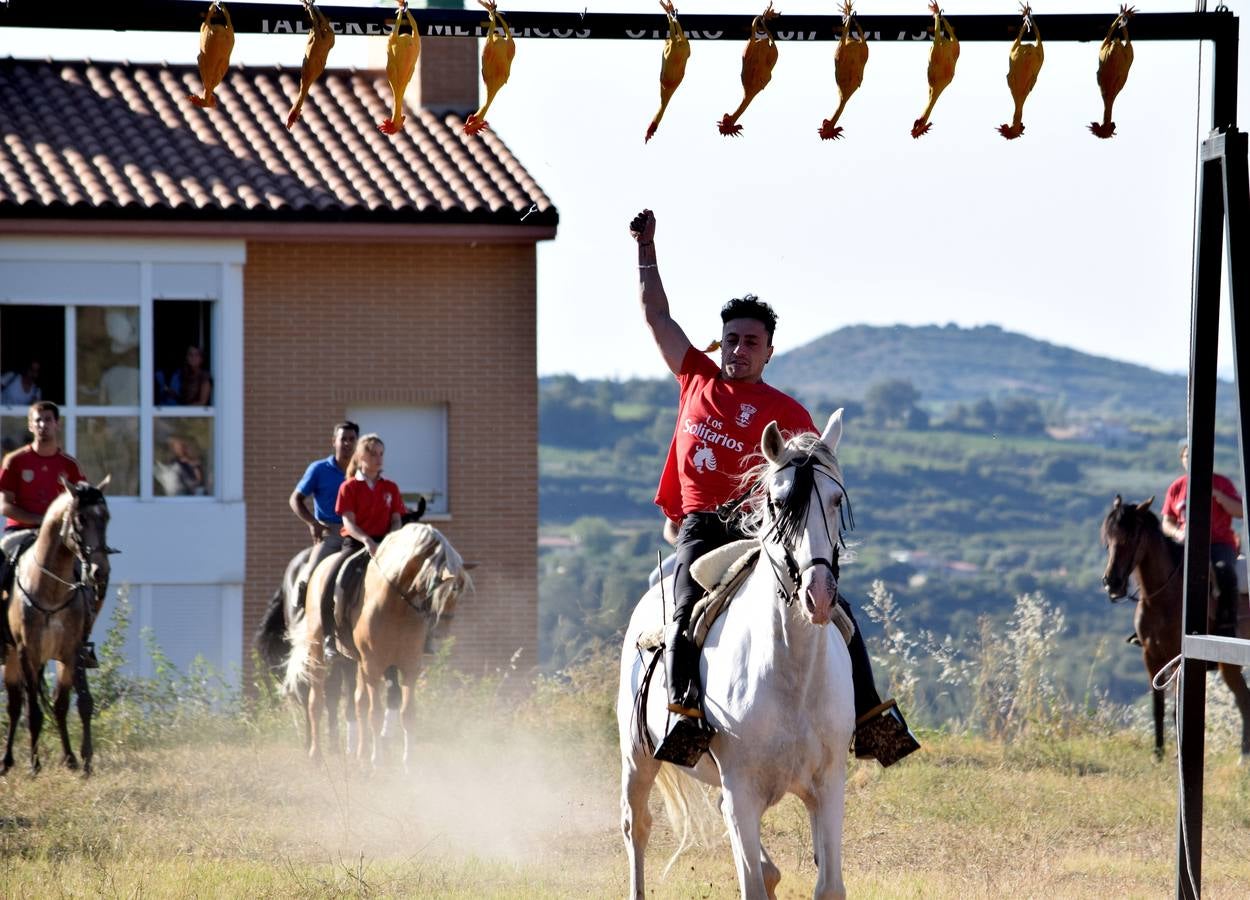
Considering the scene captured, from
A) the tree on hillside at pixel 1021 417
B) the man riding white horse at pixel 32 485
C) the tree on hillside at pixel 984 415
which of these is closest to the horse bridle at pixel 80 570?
the man riding white horse at pixel 32 485

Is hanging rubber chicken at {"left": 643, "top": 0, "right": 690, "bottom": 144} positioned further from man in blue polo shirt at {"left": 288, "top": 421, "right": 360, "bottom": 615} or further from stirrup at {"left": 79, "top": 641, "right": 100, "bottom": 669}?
stirrup at {"left": 79, "top": 641, "right": 100, "bottom": 669}

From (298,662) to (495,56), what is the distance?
8.74 m

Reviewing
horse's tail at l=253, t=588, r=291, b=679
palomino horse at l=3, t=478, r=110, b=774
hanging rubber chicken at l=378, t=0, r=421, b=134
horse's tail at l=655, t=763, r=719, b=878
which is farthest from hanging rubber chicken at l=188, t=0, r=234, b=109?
horse's tail at l=253, t=588, r=291, b=679

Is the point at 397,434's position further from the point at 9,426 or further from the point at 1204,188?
the point at 1204,188

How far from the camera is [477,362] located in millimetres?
21562

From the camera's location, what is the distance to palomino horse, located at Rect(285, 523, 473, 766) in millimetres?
13648

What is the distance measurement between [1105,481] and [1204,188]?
97.4 meters

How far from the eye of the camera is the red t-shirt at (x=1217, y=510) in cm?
1414

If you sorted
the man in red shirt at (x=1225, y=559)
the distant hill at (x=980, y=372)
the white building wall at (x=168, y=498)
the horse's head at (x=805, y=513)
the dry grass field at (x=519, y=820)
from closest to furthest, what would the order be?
the horse's head at (x=805, y=513), the dry grass field at (x=519, y=820), the man in red shirt at (x=1225, y=559), the white building wall at (x=168, y=498), the distant hill at (x=980, y=372)

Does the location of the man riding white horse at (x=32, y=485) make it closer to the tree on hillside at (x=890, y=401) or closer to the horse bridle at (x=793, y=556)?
the horse bridle at (x=793, y=556)

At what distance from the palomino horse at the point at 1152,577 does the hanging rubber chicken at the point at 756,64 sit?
8282 mm

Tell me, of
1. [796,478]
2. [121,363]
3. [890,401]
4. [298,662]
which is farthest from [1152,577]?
[890,401]

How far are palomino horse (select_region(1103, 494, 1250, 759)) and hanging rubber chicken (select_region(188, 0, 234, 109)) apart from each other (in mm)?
9730

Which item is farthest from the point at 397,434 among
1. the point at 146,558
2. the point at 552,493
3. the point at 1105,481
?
the point at 1105,481
